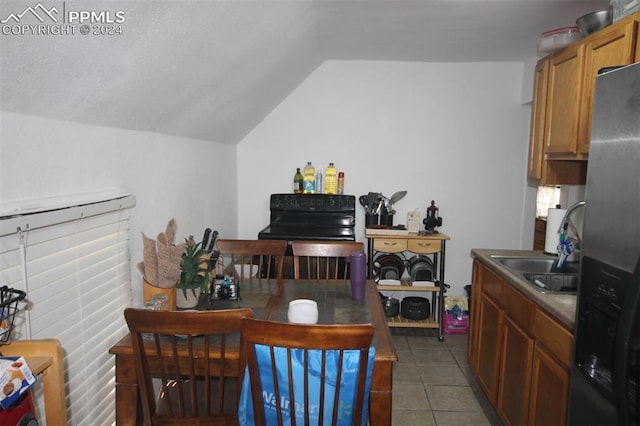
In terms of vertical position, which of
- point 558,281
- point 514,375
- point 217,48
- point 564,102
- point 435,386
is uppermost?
point 217,48

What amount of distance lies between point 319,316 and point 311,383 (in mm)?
586

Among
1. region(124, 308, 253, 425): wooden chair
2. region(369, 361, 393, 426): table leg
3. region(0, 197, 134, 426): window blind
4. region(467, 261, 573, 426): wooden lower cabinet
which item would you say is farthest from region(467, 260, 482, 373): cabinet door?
region(0, 197, 134, 426): window blind

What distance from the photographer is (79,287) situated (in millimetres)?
1611

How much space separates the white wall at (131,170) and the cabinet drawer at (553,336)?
1822 mm

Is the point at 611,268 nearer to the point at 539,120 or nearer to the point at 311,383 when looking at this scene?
the point at 311,383

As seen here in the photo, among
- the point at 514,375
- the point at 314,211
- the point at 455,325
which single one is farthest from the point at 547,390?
the point at 314,211

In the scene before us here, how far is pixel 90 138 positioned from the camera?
1660mm

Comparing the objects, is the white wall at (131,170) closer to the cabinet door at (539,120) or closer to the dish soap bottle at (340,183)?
the dish soap bottle at (340,183)

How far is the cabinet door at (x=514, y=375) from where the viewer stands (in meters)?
1.99

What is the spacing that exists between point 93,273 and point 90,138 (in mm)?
520

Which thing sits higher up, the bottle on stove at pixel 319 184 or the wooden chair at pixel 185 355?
the bottle on stove at pixel 319 184

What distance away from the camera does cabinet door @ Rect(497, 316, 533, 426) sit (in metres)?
1.99

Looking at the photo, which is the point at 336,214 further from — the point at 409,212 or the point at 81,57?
the point at 81,57

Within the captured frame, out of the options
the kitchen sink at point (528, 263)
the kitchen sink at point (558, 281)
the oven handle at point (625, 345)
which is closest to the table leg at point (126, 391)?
the oven handle at point (625, 345)
